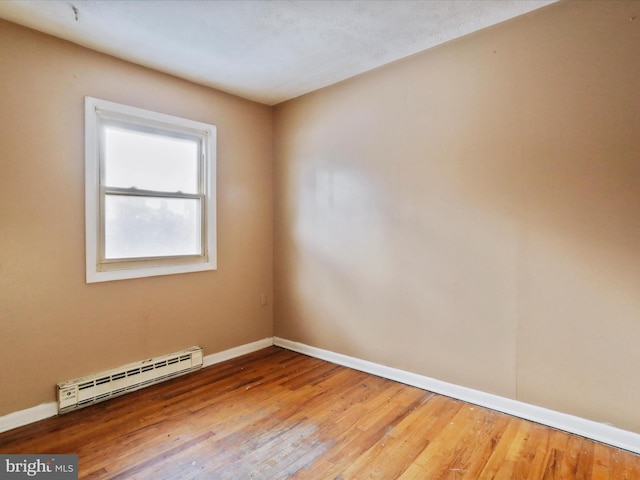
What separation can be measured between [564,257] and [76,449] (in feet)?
10.3

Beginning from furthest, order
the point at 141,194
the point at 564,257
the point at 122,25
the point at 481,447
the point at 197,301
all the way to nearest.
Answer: the point at 197,301
the point at 141,194
the point at 122,25
the point at 564,257
the point at 481,447

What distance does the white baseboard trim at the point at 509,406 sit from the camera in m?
1.99

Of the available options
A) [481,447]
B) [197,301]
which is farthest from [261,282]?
[481,447]

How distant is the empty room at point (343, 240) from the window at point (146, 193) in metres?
0.02

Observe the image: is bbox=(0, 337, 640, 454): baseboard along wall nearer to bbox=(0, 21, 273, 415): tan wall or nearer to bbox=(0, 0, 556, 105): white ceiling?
bbox=(0, 21, 273, 415): tan wall

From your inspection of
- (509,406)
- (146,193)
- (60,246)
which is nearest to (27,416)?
(60,246)

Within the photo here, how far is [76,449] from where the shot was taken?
6.56 feet

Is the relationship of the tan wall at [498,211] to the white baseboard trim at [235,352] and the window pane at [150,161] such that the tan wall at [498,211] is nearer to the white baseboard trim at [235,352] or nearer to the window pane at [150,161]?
the white baseboard trim at [235,352]

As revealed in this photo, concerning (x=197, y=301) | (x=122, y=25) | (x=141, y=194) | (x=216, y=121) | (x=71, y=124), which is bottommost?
(x=197, y=301)

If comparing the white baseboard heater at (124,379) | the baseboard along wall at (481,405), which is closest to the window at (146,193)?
the white baseboard heater at (124,379)

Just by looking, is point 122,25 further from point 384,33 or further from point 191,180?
point 384,33

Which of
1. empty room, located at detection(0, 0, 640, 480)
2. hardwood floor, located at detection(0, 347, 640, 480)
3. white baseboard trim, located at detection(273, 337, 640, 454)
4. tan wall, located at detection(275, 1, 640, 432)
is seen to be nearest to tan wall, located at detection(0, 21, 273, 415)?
empty room, located at detection(0, 0, 640, 480)

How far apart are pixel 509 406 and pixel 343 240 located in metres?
1.81

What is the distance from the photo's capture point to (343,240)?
3.26 meters
